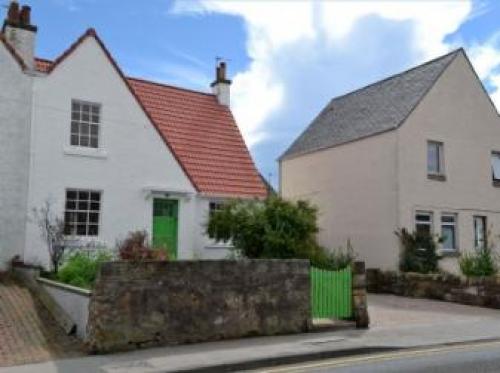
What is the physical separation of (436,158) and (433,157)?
0.57ft

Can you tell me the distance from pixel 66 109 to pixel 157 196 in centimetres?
416

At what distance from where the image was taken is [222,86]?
26.5 m

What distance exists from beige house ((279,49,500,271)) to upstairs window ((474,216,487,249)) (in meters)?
0.05

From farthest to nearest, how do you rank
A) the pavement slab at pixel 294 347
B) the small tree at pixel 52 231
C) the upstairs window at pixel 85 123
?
1. the upstairs window at pixel 85 123
2. the small tree at pixel 52 231
3. the pavement slab at pixel 294 347

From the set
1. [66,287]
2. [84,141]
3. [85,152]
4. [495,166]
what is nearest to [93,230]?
[85,152]

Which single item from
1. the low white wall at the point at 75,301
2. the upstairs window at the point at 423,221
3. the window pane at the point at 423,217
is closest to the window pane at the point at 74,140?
the low white wall at the point at 75,301

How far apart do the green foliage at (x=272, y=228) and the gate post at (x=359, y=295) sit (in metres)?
3.75

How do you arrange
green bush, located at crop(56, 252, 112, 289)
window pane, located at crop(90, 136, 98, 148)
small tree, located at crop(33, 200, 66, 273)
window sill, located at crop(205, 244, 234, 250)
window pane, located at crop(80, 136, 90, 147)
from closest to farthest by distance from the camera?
green bush, located at crop(56, 252, 112, 289)
small tree, located at crop(33, 200, 66, 273)
window pane, located at crop(80, 136, 90, 147)
window pane, located at crop(90, 136, 98, 148)
window sill, located at crop(205, 244, 234, 250)

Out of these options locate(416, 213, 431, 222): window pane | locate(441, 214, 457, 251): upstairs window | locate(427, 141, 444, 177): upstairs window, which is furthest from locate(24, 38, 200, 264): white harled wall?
locate(441, 214, 457, 251): upstairs window

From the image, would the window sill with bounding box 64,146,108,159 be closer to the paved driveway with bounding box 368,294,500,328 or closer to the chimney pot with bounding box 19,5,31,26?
the chimney pot with bounding box 19,5,31,26

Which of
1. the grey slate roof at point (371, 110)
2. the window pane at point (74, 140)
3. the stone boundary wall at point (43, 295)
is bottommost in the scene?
the stone boundary wall at point (43, 295)

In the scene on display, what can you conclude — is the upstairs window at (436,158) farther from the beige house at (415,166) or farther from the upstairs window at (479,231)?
the upstairs window at (479,231)

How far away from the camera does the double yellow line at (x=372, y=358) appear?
9.71m

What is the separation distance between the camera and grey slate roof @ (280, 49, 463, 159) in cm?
2502
